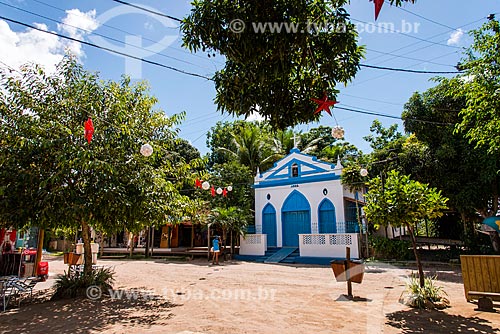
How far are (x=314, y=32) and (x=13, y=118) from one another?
7.27m

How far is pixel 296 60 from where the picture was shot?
4746 mm

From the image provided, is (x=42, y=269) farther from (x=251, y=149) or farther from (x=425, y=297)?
(x=251, y=149)

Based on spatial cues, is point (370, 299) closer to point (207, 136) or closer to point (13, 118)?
point (13, 118)

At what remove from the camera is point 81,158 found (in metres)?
6.85

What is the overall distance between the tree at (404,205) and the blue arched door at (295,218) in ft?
40.1

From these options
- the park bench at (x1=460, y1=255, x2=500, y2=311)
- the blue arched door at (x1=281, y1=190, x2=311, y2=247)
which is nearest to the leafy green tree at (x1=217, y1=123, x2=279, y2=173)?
the blue arched door at (x1=281, y1=190, x2=311, y2=247)

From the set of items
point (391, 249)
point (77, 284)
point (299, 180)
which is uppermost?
point (299, 180)

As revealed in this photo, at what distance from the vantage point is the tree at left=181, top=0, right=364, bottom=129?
4086 millimetres

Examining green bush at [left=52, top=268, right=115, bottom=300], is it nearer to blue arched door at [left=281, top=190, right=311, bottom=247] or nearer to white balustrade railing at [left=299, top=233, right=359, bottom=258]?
white balustrade railing at [left=299, top=233, right=359, bottom=258]

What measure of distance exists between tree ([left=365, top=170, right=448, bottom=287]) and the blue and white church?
990 cm

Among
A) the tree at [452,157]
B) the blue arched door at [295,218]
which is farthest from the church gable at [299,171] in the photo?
the tree at [452,157]

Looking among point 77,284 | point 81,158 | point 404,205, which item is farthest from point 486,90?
point 77,284

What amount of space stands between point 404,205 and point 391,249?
34.5 feet

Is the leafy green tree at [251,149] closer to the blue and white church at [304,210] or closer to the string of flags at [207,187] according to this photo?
the blue and white church at [304,210]
